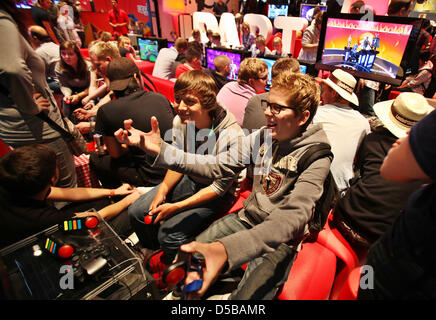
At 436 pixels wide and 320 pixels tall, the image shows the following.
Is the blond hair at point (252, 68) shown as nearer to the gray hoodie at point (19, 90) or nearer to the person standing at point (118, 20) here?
the gray hoodie at point (19, 90)

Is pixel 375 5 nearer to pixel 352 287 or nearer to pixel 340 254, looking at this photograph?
pixel 340 254

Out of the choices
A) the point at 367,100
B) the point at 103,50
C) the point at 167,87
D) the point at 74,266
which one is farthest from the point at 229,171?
the point at 167,87

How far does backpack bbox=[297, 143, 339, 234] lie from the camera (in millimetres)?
1315

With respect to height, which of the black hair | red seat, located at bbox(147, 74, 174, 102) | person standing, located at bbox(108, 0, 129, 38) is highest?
person standing, located at bbox(108, 0, 129, 38)

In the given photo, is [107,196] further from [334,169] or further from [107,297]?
[334,169]

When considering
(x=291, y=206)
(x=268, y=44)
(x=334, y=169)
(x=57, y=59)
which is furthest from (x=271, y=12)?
(x=291, y=206)

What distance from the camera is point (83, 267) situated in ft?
3.66

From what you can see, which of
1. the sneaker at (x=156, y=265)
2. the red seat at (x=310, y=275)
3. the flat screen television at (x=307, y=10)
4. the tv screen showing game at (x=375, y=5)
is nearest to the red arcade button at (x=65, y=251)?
the sneaker at (x=156, y=265)

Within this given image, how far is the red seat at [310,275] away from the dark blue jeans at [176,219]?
2.35 ft

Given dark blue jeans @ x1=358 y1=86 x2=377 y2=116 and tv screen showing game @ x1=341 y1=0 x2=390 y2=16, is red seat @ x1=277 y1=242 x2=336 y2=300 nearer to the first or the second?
dark blue jeans @ x1=358 y1=86 x2=377 y2=116

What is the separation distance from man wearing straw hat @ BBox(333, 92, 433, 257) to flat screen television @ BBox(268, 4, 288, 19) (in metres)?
12.0

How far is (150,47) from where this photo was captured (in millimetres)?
6641

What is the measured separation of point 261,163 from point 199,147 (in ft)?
2.05

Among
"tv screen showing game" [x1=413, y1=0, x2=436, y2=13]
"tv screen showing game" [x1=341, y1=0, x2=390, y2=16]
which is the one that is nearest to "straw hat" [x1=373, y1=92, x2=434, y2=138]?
"tv screen showing game" [x1=341, y1=0, x2=390, y2=16]
